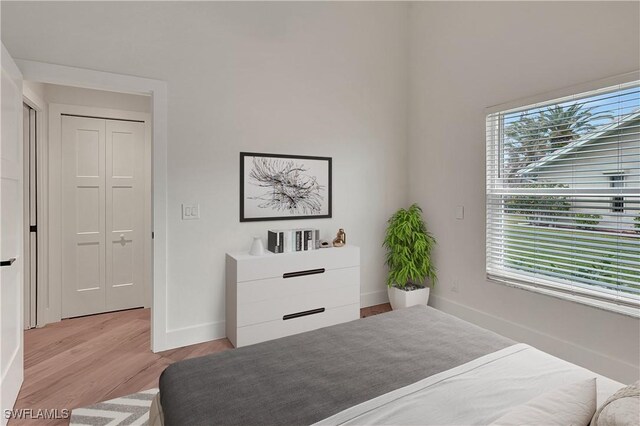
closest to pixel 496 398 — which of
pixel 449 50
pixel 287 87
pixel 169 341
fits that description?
pixel 169 341

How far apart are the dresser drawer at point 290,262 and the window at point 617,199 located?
195 centimetres

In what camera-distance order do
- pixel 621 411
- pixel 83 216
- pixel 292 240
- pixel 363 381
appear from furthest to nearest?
pixel 83 216, pixel 292 240, pixel 363 381, pixel 621 411

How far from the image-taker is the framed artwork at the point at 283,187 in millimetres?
3109

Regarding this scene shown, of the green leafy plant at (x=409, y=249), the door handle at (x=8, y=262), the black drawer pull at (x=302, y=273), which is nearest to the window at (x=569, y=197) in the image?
the green leafy plant at (x=409, y=249)

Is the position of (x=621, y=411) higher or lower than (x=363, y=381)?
higher

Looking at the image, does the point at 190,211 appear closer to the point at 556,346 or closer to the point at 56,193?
the point at 56,193

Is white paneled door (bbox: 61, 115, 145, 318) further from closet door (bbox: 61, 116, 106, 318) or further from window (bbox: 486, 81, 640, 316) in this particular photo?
window (bbox: 486, 81, 640, 316)

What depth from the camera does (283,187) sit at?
3.29 metres

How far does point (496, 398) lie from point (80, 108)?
159 inches

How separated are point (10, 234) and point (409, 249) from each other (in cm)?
316

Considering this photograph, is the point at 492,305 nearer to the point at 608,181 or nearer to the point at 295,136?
the point at 608,181

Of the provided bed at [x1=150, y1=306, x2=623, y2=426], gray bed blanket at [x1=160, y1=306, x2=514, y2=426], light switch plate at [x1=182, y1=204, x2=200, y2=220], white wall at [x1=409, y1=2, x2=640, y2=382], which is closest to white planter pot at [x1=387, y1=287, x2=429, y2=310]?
white wall at [x1=409, y1=2, x2=640, y2=382]

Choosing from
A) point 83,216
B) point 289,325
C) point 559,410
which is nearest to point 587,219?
point 559,410

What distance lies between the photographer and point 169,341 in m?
2.80
